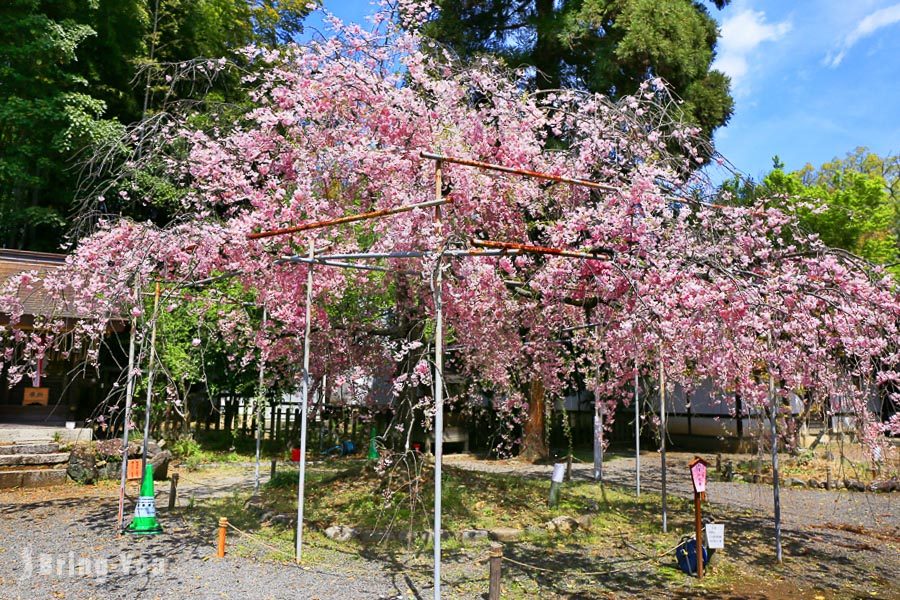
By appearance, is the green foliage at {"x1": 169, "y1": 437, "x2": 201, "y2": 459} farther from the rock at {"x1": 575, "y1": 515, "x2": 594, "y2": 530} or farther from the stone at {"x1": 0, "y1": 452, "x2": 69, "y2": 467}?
the rock at {"x1": 575, "y1": 515, "x2": 594, "y2": 530}

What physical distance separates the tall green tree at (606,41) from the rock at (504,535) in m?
9.53

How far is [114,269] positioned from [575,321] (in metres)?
6.94

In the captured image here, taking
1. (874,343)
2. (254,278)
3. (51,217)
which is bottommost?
(874,343)

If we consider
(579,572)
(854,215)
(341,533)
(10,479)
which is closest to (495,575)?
(579,572)

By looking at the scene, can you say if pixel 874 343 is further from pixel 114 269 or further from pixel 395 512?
pixel 114 269

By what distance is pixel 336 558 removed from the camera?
734 centimetres

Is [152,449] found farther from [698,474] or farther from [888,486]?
[888,486]

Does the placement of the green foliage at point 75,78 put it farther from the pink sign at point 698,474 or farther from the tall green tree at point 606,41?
the pink sign at point 698,474

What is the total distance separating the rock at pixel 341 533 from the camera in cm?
816

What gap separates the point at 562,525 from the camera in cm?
881

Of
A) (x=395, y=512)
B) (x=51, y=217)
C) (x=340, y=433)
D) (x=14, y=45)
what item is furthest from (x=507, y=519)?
(x=14, y=45)

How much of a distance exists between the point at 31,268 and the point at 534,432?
13456 millimetres

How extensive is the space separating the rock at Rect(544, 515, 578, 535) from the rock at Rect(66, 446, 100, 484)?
350 inches

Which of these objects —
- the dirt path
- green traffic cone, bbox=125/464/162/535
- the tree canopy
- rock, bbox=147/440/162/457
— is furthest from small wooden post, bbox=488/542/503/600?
rock, bbox=147/440/162/457
